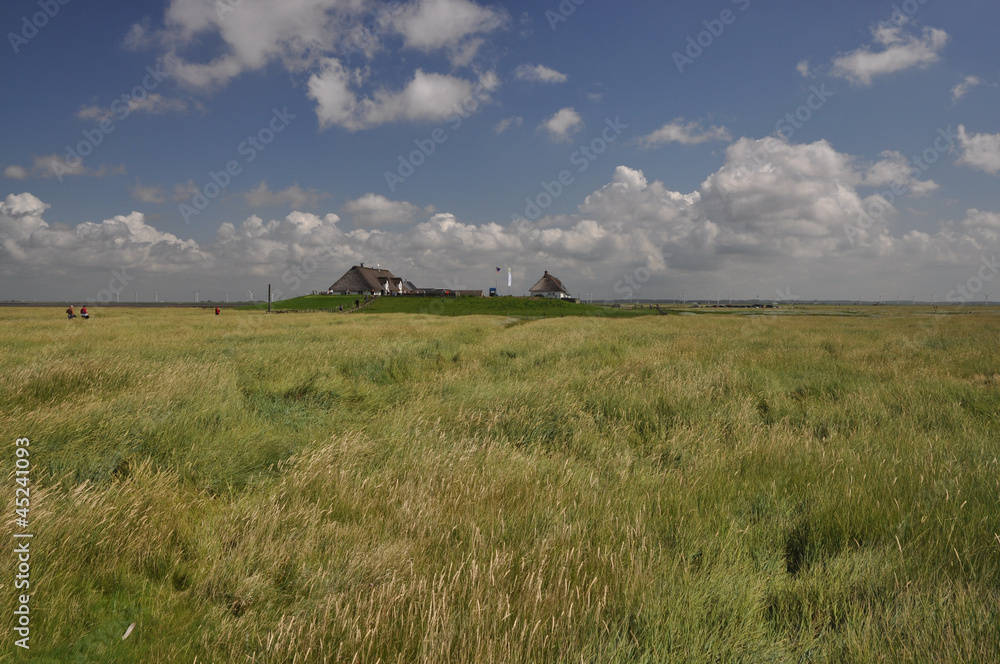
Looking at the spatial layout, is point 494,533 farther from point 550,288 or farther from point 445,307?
point 550,288

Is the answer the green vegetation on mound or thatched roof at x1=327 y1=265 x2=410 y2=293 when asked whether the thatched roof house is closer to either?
thatched roof at x1=327 y1=265 x2=410 y2=293

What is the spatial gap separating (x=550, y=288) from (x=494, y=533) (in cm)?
13629

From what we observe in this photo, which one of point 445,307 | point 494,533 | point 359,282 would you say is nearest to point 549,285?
point 359,282

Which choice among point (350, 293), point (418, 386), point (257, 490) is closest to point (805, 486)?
point (257, 490)

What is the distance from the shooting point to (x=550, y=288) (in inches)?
5408

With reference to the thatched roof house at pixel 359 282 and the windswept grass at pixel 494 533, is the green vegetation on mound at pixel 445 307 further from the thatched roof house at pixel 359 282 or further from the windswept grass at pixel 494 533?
the windswept grass at pixel 494 533

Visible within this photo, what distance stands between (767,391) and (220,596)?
9227 millimetres

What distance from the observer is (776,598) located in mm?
2666

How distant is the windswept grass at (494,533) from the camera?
212 centimetres

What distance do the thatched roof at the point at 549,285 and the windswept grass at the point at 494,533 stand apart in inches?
5195

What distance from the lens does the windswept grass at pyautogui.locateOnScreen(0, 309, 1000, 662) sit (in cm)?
212

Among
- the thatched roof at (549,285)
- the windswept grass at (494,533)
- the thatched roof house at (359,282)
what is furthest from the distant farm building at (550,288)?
the windswept grass at (494,533)

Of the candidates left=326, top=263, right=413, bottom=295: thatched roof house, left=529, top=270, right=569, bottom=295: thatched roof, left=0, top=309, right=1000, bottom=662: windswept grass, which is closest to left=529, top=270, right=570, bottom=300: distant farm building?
left=529, top=270, right=569, bottom=295: thatched roof

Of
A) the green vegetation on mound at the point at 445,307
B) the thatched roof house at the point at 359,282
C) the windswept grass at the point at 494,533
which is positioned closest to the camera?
the windswept grass at the point at 494,533
